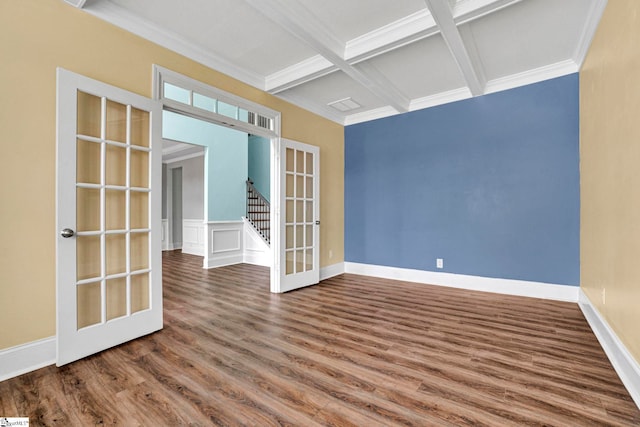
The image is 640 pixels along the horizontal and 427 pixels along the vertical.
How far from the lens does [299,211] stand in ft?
14.5

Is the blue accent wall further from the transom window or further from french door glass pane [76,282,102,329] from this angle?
french door glass pane [76,282,102,329]

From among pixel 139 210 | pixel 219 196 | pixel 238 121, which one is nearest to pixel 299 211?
pixel 238 121

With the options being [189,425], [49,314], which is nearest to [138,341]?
[49,314]

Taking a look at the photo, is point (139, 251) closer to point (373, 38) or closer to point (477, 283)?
point (373, 38)

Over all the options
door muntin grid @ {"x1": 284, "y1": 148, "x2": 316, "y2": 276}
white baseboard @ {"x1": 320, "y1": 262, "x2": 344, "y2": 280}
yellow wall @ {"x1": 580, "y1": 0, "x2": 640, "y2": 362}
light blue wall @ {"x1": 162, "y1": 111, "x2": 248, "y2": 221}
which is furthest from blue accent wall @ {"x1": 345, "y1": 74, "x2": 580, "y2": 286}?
light blue wall @ {"x1": 162, "y1": 111, "x2": 248, "y2": 221}

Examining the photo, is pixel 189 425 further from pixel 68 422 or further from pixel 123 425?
pixel 68 422

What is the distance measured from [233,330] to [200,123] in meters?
4.54

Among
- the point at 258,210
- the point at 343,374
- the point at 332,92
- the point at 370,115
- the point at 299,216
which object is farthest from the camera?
the point at 258,210

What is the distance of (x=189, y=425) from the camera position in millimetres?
1510

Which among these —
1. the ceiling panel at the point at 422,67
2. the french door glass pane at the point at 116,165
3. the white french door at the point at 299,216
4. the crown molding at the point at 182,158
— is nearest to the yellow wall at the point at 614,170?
the ceiling panel at the point at 422,67

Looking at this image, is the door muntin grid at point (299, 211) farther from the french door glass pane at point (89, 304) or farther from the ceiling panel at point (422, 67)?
the french door glass pane at point (89, 304)

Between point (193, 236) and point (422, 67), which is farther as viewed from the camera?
point (193, 236)

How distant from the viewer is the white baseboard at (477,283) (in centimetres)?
357

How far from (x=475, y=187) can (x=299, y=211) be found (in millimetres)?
2556
